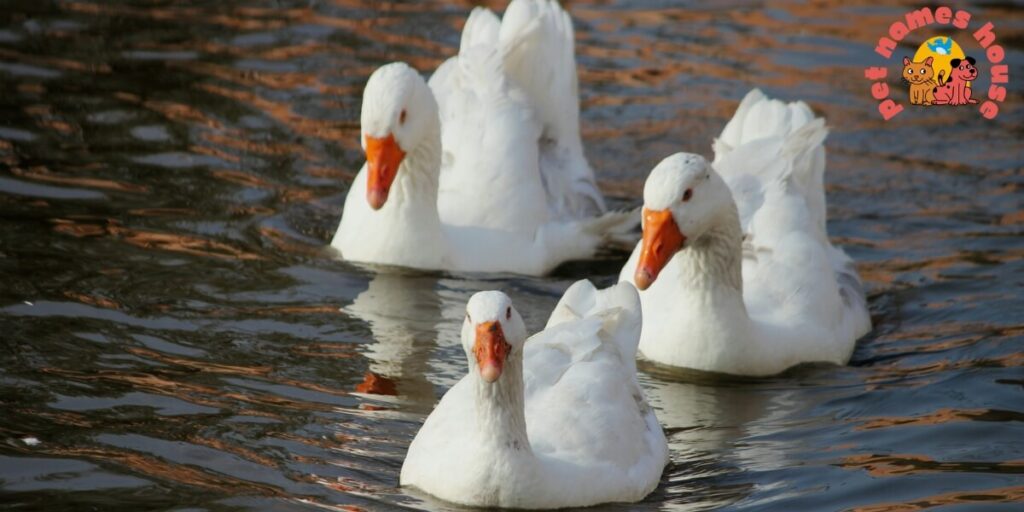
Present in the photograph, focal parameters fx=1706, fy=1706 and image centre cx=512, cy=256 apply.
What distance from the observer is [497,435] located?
7477 millimetres

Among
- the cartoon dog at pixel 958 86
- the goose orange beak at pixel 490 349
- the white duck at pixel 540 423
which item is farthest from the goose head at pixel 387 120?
the cartoon dog at pixel 958 86

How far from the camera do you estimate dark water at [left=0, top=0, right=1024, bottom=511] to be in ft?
26.3

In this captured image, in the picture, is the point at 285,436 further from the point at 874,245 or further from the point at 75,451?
the point at 874,245

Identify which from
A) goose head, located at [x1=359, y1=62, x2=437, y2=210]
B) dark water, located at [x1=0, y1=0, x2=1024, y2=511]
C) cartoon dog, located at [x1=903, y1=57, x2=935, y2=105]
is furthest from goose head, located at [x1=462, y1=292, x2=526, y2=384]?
cartoon dog, located at [x1=903, y1=57, x2=935, y2=105]

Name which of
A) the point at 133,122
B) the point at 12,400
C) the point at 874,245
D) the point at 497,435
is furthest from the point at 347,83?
the point at 497,435

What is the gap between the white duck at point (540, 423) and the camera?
747 centimetres

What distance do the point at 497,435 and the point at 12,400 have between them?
2549 millimetres

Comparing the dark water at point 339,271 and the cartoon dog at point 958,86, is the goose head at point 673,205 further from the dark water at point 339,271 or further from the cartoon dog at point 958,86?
the cartoon dog at point 958,86

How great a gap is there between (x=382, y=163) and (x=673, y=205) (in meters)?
2.17

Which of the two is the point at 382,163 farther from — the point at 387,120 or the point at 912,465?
the point at 912,465

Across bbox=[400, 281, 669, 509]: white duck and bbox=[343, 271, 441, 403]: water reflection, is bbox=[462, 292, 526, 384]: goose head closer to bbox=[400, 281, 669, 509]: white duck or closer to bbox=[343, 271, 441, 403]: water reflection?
bbox=[400, 281, 669, 509]: white duck

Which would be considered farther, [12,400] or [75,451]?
[12,400]
